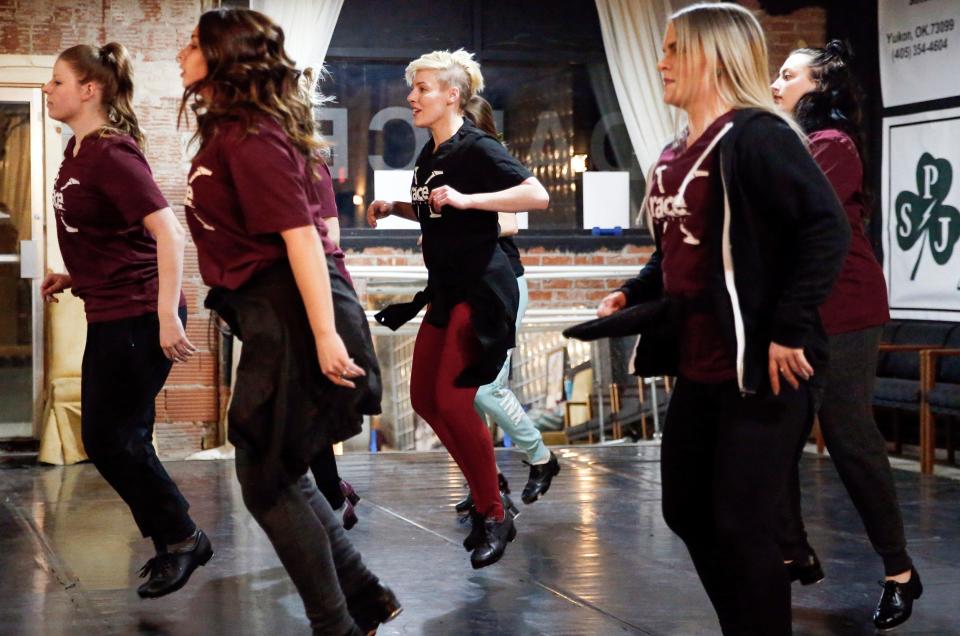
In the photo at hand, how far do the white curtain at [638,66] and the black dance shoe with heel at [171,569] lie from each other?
5.27 m

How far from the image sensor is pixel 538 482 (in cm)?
530

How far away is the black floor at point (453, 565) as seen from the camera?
142 inches

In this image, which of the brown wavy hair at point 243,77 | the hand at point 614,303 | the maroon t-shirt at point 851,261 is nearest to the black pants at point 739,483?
the hand at point 614,303

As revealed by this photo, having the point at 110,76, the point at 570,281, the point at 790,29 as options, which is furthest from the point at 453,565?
the point at 790,29

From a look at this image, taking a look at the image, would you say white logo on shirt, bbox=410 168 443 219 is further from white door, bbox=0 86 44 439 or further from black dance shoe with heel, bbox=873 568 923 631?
white door, bbox=0 86 44 439

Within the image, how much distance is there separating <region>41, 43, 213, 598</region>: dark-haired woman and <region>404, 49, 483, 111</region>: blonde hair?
999 millimetres

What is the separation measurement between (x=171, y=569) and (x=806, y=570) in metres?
1.81

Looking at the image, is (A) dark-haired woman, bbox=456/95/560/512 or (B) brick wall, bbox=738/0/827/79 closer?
(A) dark-haired woman, bbox=456/95/560/512

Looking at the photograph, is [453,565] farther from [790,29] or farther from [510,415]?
[790,29]

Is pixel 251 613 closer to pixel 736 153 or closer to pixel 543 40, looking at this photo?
pixel 736 153

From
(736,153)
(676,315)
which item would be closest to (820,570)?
(676,315)

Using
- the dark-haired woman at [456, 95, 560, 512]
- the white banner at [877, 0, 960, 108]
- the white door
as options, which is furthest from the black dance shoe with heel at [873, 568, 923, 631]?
the white door

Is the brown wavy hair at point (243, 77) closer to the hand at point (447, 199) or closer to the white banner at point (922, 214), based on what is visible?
the hand at point (447, 199)

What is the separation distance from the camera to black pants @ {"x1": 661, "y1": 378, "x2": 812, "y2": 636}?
8.45 feet
